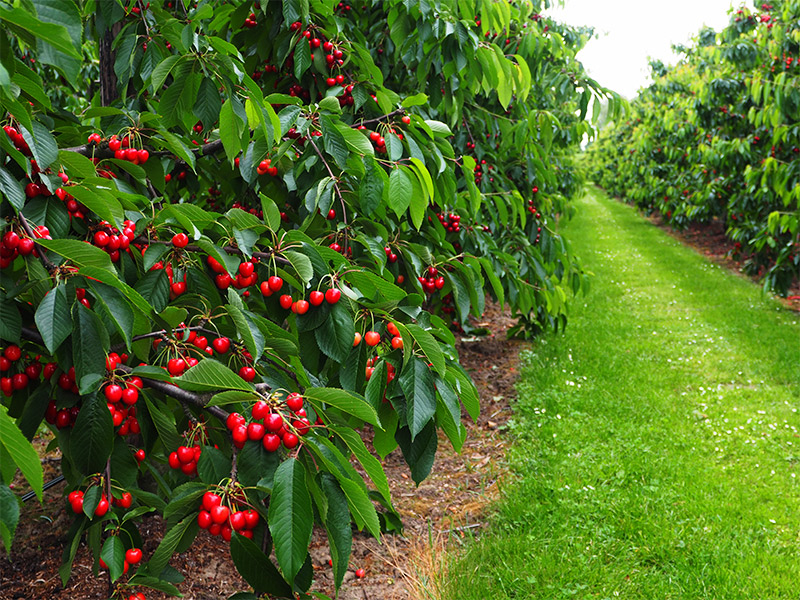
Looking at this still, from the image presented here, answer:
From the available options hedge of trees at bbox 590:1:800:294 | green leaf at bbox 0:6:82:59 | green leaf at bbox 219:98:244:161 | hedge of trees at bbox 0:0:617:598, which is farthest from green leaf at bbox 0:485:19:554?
hedge of trees at bbox 590:1:800:294

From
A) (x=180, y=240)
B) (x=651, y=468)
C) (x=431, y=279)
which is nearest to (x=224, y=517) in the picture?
(x=180, y=240)

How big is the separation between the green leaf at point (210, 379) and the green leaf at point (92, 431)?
205mm

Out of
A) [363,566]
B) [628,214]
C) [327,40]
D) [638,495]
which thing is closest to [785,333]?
[638,495]

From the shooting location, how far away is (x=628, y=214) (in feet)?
72.7

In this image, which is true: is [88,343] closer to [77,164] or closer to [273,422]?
[273,422]

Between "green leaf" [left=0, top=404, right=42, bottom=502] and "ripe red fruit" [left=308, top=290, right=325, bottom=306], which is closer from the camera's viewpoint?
"green leaf" [left=0, top=404, right=42, bottom=502]

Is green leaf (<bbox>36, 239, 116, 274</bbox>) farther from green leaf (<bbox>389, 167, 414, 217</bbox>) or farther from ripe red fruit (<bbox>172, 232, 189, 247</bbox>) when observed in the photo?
green leaf (<bbox>389, 167, 414, 217</bbox>)

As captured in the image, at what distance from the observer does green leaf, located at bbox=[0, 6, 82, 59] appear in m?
0.84

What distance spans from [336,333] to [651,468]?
320cm

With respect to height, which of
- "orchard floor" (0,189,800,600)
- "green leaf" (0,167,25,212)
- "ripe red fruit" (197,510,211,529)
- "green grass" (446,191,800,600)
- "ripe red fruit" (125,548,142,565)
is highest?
"green leaf" (0,167,25,212)

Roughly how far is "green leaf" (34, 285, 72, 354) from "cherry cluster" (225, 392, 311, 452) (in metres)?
0.33

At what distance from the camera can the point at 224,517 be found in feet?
3.56

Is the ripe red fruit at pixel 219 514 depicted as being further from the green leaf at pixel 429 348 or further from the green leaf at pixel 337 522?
the green leaf at pixel 429 348

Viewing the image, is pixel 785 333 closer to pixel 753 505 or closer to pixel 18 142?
pixel 753 505
